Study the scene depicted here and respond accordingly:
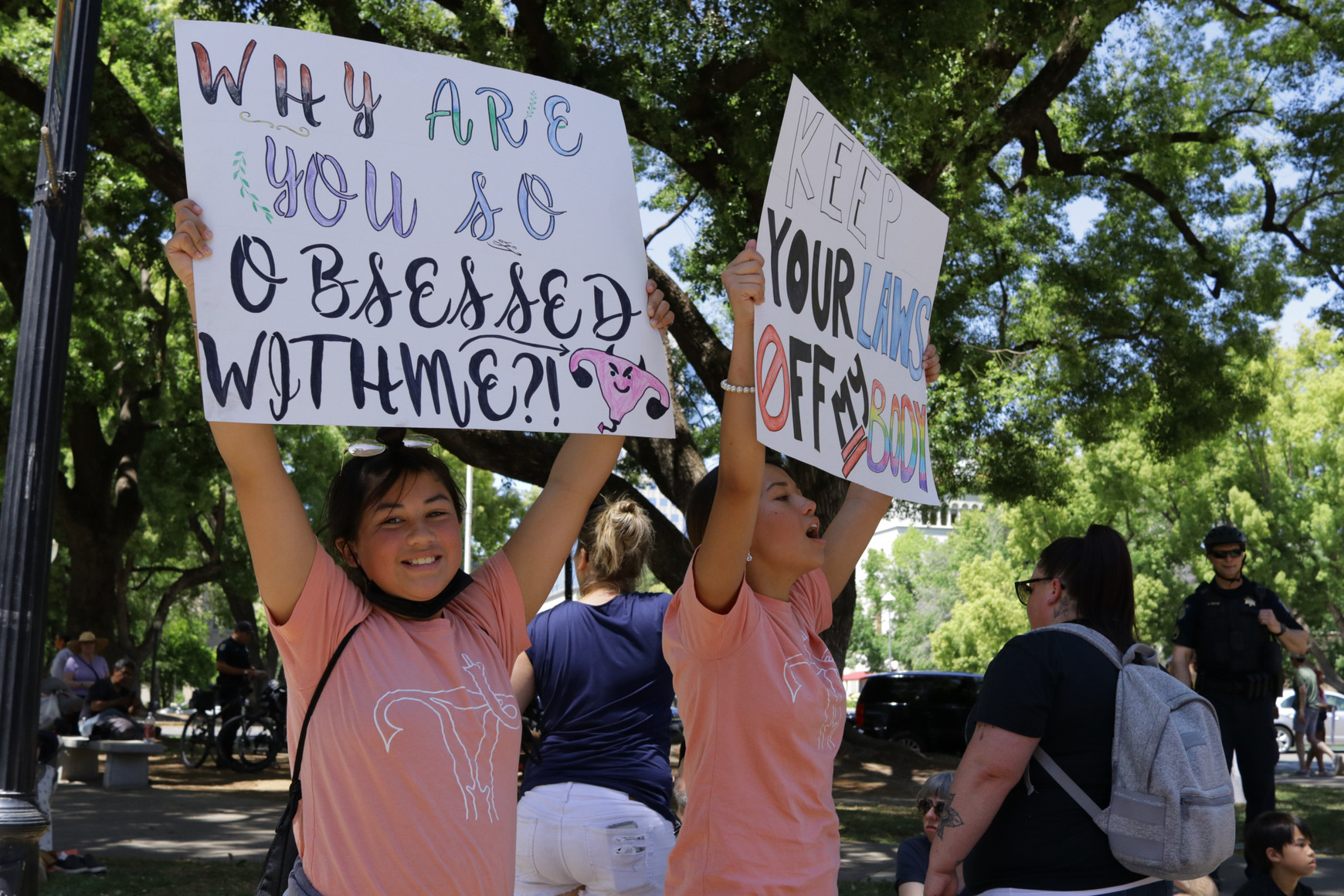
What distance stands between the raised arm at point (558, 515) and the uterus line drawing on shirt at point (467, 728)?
1.12 feet

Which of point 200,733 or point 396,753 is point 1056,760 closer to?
point 396,753

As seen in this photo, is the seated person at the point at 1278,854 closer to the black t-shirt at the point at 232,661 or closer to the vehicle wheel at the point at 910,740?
the black t-shirt at the point at 232,661

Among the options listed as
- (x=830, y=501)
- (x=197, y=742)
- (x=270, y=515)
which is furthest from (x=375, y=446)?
(x=197, y=742)

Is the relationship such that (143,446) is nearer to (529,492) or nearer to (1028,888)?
(1028,888)

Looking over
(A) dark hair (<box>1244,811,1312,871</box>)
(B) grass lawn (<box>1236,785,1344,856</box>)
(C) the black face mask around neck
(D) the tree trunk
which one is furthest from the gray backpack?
(D) the tree trunk

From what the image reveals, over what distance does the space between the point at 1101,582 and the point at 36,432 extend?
3314mm

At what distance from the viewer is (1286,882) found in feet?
15.8

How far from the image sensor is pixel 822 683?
2.77 m

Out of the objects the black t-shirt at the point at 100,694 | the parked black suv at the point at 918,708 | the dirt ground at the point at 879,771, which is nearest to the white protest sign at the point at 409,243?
the dirt ground at the point at 879,771

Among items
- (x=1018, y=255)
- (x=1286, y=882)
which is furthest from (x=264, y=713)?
(x=1286, y=882)

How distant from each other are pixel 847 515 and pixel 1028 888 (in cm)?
112

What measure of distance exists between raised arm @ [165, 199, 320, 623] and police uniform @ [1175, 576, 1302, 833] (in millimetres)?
5655

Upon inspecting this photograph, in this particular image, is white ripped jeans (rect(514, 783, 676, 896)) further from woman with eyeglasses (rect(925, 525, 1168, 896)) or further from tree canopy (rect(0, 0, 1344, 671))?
tree canopy (rect(0, 0, 1344, 671))

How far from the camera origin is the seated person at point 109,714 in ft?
43.2
